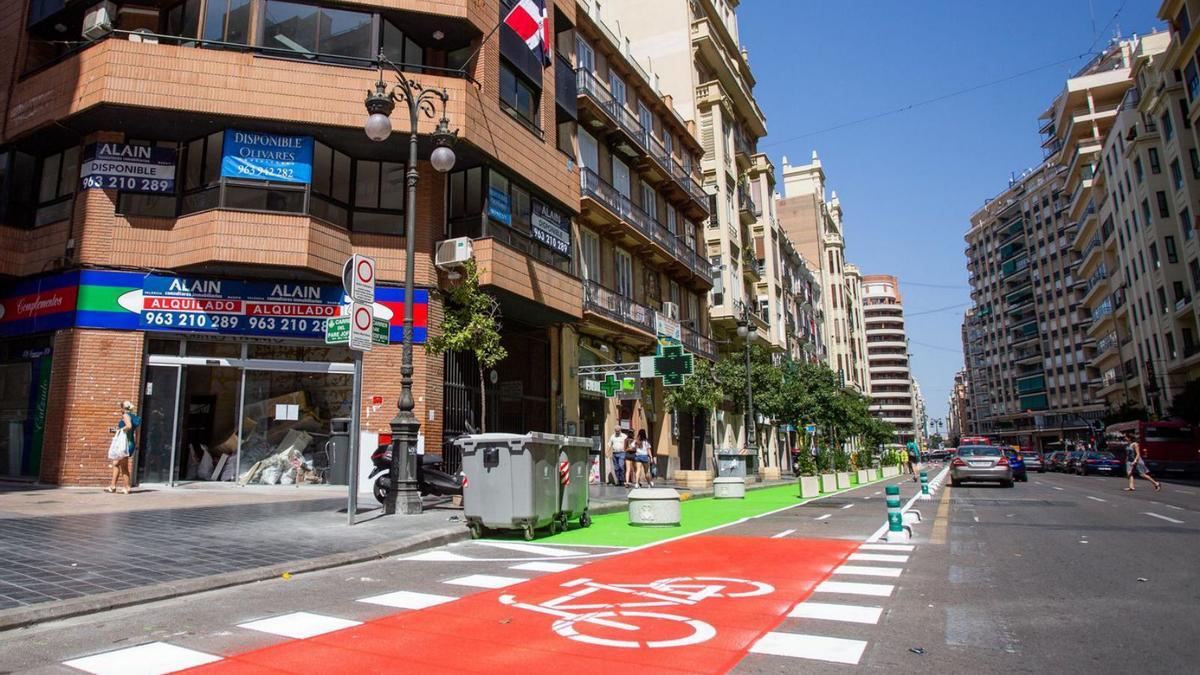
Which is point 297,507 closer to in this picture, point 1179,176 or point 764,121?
point 764,121

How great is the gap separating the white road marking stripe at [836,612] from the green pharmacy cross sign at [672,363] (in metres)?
14.8

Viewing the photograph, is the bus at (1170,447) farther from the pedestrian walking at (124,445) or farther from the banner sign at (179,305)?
the pedestrian walking at (124,445)

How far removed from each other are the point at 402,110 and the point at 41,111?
27.6ft

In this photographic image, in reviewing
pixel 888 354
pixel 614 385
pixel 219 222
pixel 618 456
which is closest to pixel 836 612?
pixel 219 222

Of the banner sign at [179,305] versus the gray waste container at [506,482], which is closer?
the gray waste container at [506,482]

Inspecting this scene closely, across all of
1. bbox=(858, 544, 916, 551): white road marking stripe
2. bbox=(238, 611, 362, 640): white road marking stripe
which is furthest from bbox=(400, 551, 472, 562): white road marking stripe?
bbox=(858, 544, 916, 551): white road marking stripe

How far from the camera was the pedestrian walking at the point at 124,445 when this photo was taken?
13367mm

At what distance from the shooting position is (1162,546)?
873 centimetres

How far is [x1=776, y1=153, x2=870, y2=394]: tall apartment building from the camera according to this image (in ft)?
254

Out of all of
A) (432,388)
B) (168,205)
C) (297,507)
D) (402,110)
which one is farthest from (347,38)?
(297,507)

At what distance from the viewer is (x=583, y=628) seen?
15.8ft

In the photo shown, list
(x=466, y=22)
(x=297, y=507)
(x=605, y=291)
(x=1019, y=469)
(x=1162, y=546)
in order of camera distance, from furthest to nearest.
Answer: (x=1019, y=469)
(x=605, y=291)
(x=466, y=22)
(x=297, y=507)
(x=1162, y=546)

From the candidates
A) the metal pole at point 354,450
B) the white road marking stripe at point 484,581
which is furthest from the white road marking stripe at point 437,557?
the metal pole at point 354,450

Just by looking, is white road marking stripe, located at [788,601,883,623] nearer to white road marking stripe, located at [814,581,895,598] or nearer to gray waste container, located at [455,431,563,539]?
white road marking stripe, located at [814,581,895,598]
